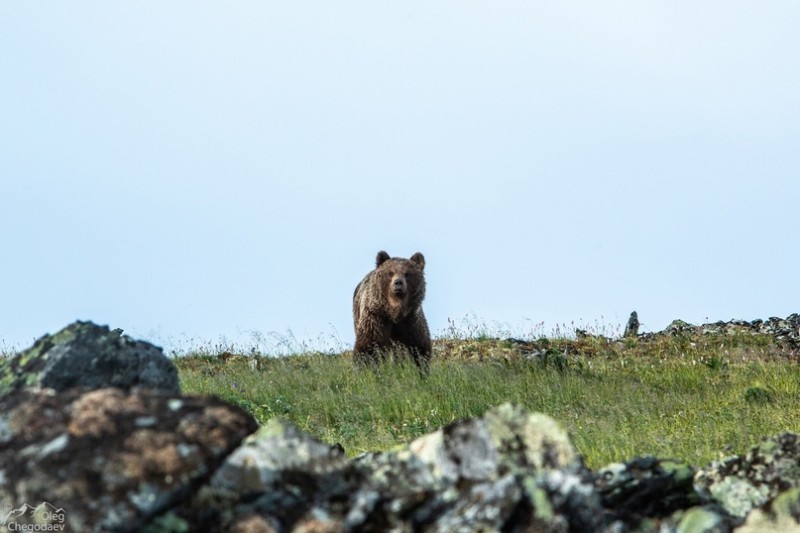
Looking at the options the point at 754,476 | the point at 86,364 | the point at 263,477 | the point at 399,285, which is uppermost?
the point at 399,285

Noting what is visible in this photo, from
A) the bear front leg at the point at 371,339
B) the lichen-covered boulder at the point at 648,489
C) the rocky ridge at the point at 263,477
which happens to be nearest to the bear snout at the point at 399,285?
the bear front leg at the point at 371,339

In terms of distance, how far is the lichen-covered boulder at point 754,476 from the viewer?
5008mm

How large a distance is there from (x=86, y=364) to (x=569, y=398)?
9483mm

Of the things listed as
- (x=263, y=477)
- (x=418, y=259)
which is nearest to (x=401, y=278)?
(x=418, y=259)

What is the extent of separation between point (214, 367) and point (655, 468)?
1631 cm

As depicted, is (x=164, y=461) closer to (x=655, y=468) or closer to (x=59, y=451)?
(x=59, y=451)

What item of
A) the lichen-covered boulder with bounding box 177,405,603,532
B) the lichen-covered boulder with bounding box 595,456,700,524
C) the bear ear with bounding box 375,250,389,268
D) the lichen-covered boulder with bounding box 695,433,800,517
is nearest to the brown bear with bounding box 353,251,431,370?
the bear ear with bounding box 375,250,389,268

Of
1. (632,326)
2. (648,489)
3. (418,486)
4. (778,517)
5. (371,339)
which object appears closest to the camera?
(418,486)

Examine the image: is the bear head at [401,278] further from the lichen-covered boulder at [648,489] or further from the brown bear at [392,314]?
the lichen-covered boulder at [648,489]

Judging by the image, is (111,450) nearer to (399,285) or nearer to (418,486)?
(418,486)

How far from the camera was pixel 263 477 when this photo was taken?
373 cm

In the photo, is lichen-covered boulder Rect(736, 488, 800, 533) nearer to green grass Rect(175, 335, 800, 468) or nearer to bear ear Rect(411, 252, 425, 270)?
green grass Rect(175, 335, 800, 468)

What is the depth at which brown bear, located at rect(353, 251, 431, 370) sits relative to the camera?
52.3 ft

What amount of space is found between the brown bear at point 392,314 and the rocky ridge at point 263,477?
456 inches
